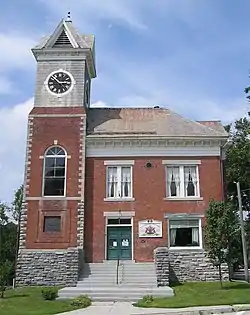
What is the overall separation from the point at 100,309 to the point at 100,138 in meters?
13.2

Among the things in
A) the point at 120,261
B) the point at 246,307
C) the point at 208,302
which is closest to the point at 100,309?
the point at 208,302

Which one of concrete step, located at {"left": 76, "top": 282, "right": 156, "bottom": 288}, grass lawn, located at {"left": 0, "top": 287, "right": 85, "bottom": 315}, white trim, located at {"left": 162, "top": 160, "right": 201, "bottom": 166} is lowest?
grass lawn, located at {"left": 0, "top": 287, "right": 85, "bottom": 315}

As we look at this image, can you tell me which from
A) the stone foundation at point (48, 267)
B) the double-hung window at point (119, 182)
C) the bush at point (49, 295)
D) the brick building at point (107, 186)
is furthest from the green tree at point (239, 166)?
the bush at point (49, 295)

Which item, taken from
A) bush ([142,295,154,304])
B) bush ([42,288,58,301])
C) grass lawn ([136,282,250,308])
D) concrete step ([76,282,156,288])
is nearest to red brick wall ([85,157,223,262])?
concrete step ([76,282,156,288])

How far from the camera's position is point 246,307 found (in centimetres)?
1647

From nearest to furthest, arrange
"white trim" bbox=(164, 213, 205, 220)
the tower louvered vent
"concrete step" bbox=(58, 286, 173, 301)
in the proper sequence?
"concrete step" bbox=(58, 286, 173, 301), "white trim" bbox=(164, 213, 205, 220), the tower louvered vent

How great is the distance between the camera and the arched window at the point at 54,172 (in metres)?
28.2

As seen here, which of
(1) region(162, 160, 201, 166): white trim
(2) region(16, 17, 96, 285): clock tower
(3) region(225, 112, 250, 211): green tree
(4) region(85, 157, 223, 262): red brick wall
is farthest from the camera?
(3) region(225, 112, 250, 211): green tree

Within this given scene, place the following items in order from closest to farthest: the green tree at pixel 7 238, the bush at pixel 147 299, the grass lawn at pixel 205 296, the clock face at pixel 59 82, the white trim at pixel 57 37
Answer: the grass lawn at pixel 205 296
the bush at pixel 147 299
the clock face at pixel 59 82
the white trim at pixel 57 37
the green tree at pixel 7 238

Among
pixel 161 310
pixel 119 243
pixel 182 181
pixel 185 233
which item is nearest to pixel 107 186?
pixel 119 243

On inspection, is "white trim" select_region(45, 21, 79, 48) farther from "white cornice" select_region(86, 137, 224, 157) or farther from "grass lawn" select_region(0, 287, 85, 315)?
"grass lawn" select_region(0, 287, 85, 315)

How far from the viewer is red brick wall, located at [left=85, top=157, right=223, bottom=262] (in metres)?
27.3

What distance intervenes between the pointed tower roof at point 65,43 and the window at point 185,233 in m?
13.2

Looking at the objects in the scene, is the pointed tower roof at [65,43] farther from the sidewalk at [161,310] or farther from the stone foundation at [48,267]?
the sidewalk at [161,310]
